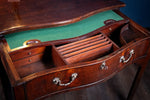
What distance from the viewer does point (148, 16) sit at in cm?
196

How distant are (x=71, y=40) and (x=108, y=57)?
7.5 inches

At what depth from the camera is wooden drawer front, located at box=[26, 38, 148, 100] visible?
0.73 m

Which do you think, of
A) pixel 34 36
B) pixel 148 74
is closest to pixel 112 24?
pixel 34 36

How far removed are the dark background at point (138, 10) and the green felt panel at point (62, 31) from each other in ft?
2.63

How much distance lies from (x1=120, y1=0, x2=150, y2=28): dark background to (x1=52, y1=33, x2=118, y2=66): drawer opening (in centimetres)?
100

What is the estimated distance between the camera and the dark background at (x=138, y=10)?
182cm

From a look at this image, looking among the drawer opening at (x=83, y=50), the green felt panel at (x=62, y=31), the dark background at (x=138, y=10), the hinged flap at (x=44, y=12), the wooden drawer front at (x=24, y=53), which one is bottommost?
the dark background at (x=138, y=10)

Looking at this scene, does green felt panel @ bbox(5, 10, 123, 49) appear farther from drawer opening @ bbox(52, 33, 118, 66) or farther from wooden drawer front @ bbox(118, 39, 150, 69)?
wooden drawer front @ bbox(118, 39, 150, 69)

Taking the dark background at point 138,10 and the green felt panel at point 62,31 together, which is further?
the dark background at point 138,10

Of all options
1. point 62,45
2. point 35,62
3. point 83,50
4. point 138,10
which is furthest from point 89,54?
point 138,10

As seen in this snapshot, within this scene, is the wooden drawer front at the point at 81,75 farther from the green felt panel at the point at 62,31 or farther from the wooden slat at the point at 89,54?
the green felt panel at the point at 62,31

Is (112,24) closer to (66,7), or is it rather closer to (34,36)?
(66,7)

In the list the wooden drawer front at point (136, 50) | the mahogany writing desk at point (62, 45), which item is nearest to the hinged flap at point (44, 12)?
the mahogany writing desk at point (62, 45)

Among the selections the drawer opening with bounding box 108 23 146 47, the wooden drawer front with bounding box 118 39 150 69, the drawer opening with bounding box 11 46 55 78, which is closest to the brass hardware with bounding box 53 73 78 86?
the drawer opening with bounding box 11 46 55 78
